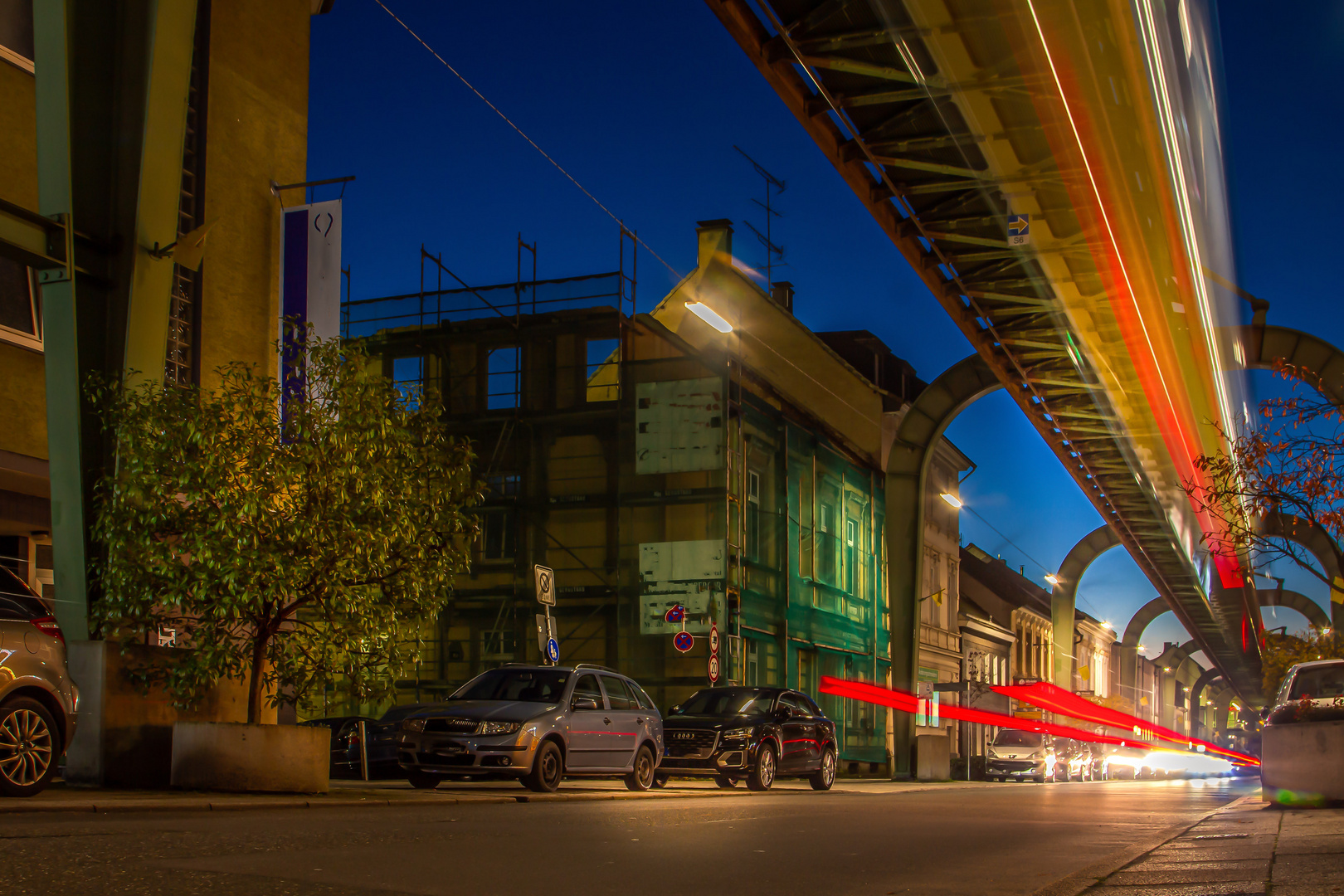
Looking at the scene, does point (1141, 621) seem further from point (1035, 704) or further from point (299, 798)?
point (299, 798)

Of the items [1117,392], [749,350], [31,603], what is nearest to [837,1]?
[31,603]

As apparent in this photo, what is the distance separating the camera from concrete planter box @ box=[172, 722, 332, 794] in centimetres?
1325

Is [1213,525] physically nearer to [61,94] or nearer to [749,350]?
[749,350]

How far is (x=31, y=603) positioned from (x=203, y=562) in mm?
2202

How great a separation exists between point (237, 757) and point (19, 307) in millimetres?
8665

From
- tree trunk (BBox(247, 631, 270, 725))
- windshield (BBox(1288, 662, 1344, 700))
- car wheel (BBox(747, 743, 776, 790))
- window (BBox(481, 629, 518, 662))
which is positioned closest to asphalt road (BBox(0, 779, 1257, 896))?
tree trunk (BBox(247, 631, 270, 725))

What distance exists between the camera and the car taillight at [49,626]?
10.8 metres

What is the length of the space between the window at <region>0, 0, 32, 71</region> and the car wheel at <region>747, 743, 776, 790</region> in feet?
47.9

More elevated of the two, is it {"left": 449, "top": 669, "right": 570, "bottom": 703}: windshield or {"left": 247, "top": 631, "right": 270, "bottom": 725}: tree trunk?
{"left": 247, "top": 631, "right": 270, "bottom": 725}: tree trunk

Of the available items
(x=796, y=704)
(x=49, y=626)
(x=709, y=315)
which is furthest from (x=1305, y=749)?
(x=709, y=315)

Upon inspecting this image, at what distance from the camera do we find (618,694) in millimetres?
18578

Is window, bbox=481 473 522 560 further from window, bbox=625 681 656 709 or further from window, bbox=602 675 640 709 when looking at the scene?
window, bbox=602 675 640 709

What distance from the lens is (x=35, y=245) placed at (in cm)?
1273

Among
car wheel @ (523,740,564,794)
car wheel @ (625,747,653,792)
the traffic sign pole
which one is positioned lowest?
car wheel @ (625,747,653,792)
